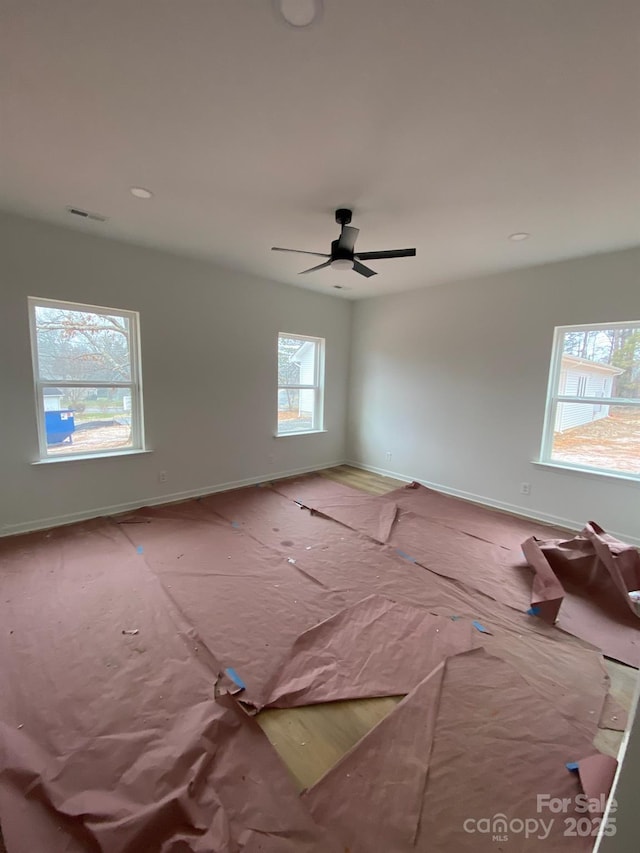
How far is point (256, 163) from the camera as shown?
2117mm

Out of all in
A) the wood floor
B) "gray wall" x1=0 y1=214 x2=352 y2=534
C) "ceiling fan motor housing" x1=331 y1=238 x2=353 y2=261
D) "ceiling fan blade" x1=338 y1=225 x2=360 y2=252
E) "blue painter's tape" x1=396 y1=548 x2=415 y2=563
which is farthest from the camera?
"gray wall" x1=0 y1=214 x2=352 y2=534

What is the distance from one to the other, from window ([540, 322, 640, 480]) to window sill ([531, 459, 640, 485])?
0.09 ft

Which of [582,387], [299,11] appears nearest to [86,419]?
[299,11]

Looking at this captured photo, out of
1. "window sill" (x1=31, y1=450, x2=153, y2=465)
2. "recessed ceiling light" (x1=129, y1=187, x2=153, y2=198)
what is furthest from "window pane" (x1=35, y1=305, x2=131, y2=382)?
"recessed ceiling light" (x1=129, y1=187, x2=153, y2=198)

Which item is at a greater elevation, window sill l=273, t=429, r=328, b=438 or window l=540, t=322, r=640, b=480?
window l=540, t=322, r=640, b=480

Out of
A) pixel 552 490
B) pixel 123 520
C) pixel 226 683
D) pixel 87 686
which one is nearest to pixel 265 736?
pixel 226 683

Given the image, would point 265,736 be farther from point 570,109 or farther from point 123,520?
point 570,109

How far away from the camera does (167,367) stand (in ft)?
12.8

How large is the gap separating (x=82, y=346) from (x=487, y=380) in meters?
4.42

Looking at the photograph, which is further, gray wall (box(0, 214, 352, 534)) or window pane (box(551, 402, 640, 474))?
window pane (box(551, 402, 640, 474))

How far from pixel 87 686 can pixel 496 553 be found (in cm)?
303

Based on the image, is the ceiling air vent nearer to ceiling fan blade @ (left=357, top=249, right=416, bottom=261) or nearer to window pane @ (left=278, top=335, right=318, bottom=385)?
ceiling fan blade @ (left=357, top=249, right=416, bottom=261)

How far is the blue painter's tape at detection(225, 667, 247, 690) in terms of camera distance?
173 cm

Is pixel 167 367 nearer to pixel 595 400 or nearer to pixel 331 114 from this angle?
pixel 331 114
